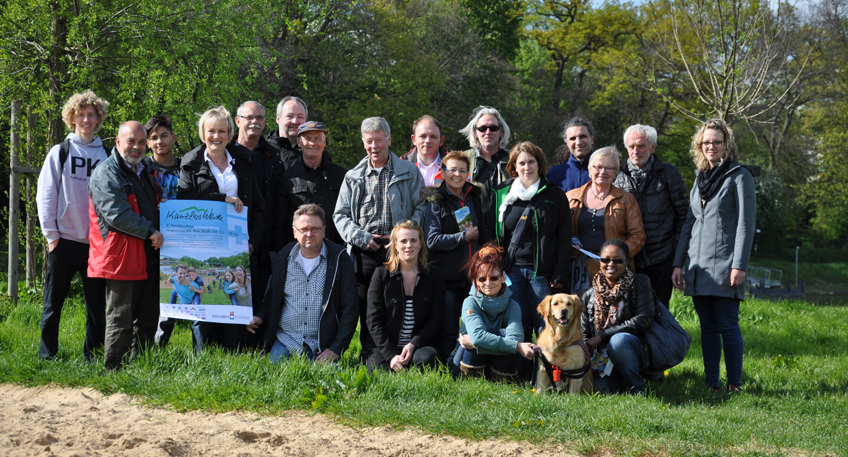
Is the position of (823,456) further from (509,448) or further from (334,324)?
(334,324)

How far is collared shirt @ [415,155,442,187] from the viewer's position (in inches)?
253

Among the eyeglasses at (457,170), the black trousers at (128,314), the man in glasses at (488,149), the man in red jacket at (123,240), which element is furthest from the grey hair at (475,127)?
the black trousers at (128,314)

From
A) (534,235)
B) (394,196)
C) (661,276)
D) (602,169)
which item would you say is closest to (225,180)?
(394,196)

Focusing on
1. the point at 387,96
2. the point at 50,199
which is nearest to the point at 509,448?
the point at 50,199

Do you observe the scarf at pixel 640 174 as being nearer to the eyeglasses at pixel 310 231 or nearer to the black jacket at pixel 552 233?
the black jacket at pixel 552 233

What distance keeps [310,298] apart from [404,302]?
0.80 metres

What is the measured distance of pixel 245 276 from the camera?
579 cm

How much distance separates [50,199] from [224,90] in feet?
18.3

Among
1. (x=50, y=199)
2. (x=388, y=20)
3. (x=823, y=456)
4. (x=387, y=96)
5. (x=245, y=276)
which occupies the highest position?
(x=388, y=20)

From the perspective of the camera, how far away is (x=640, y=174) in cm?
627

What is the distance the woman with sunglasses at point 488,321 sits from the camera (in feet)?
18.3

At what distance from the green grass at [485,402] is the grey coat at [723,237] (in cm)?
92

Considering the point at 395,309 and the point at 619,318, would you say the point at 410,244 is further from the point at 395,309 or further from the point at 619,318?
the point at 619,318

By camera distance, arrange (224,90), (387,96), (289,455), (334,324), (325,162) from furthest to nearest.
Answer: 1. (387,96)
2. (224,90)
3. (325,162)
4. (334,324)
5. (289,455)
